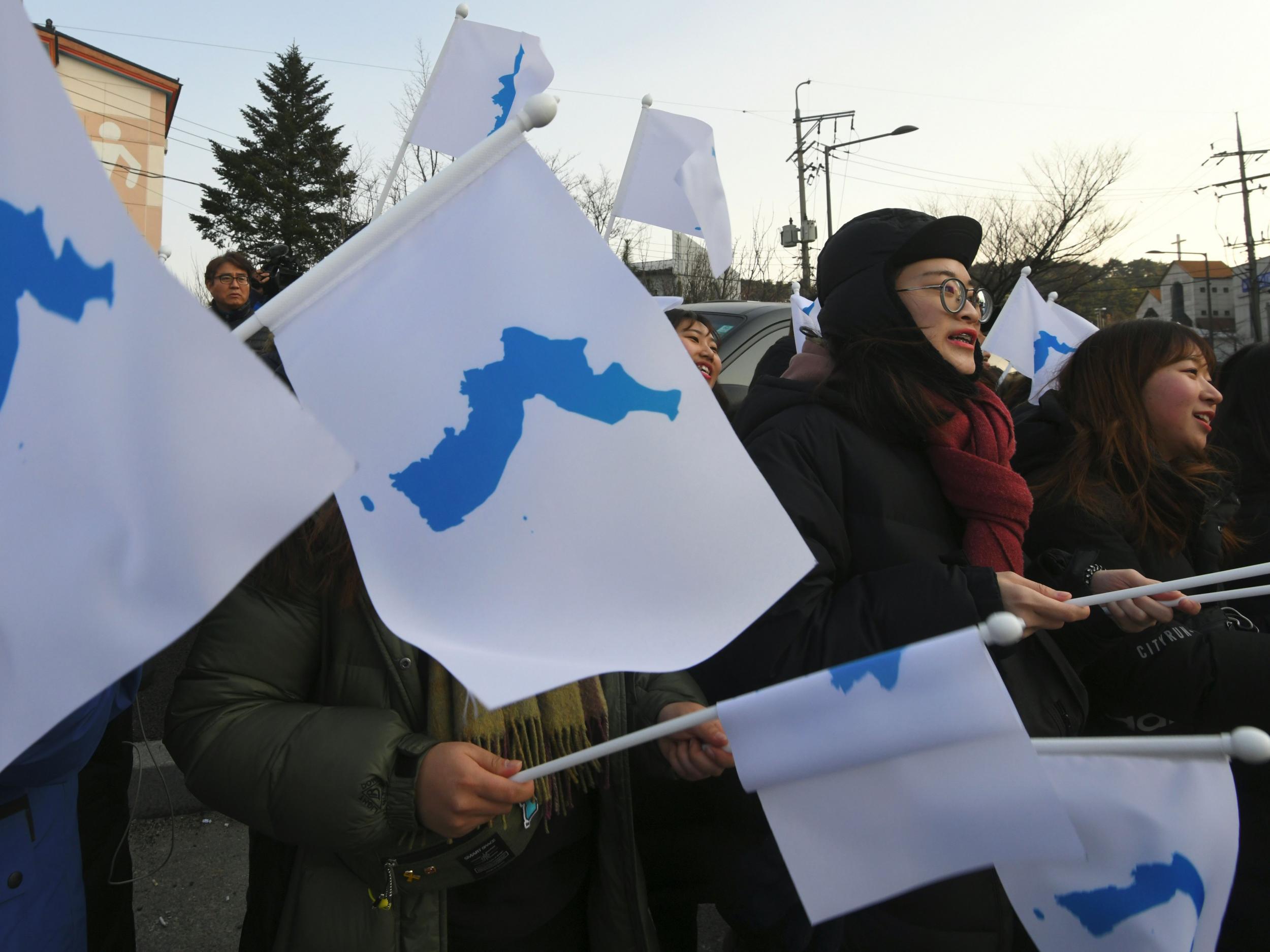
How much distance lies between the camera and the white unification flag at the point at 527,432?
1.13 metres

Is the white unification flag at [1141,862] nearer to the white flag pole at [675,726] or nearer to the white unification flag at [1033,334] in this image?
the white flag pole at [675,726]

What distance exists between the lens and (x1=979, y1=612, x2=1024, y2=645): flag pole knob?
3.26 feet

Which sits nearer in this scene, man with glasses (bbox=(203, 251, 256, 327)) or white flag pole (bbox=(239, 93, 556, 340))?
white flag pole (bbox=(239, 93, 556, 340))

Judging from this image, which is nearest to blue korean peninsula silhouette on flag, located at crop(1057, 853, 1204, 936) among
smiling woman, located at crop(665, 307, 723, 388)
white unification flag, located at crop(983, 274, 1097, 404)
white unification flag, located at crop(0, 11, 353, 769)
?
white unification flag, located at crop(0, 11, 353, 769)

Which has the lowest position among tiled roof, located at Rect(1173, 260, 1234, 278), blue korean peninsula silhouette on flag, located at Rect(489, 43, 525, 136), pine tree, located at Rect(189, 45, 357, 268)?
tiled roof, located at Rect(1173, 260, 1234, 278)

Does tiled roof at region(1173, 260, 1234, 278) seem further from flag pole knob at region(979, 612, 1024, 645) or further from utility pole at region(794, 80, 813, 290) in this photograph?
flag pole knob at region(979, 612, 1024, 645)

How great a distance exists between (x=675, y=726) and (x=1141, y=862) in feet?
2.03

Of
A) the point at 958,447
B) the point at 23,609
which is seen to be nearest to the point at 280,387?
the point at 23,609

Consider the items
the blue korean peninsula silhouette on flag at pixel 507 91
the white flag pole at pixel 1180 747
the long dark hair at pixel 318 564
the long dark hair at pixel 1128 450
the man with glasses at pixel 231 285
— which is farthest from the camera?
the man with glasses at pixel 231 285

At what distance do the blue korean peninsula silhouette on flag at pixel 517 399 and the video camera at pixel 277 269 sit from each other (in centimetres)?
332

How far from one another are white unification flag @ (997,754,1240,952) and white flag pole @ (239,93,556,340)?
1.10 meters

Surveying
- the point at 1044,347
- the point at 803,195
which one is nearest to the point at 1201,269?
the point at 803,195

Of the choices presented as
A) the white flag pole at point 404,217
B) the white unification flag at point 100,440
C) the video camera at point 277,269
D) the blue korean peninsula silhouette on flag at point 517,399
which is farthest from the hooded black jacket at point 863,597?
the video camera at point 277,269

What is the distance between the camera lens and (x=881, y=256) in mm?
1938
